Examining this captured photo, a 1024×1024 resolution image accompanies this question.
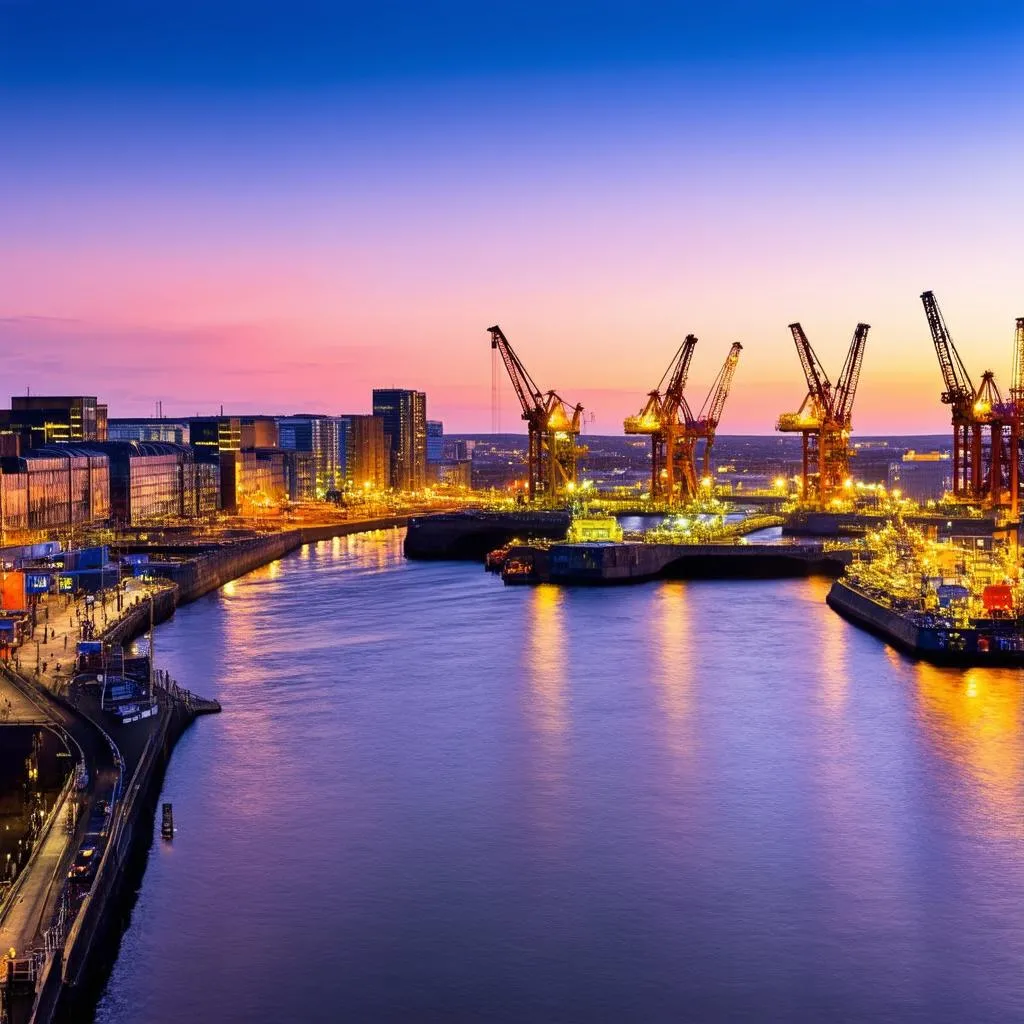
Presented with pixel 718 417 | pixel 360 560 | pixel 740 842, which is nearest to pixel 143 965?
pixel 740 842

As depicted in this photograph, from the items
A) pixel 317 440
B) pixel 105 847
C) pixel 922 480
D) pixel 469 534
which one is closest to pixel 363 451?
pixel 317 440

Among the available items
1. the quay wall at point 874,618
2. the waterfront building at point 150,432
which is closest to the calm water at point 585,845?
the quay wall at point 874,618

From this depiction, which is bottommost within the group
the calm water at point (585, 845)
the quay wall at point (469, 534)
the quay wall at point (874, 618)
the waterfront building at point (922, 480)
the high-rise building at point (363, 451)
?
the calm water at point (585, 845)

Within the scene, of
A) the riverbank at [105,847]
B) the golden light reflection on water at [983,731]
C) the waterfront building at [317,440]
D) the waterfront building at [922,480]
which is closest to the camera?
the riverbank at [105,847]

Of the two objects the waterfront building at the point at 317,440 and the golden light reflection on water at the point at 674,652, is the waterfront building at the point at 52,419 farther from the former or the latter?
the golden light reflection on water at the point at 674,652

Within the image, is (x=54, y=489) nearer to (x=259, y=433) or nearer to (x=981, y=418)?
(x=981, y=418)

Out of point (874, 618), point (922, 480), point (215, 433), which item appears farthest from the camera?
point (922, 480)
